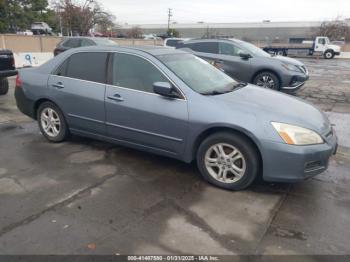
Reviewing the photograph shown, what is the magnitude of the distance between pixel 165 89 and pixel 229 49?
23.4ft

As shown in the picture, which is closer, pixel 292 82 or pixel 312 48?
pixel 292 82

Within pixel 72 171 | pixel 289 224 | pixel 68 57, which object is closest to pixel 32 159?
pixel 72 171

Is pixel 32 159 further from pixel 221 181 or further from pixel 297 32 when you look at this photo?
pixel 297 32

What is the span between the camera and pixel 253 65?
10062 mm

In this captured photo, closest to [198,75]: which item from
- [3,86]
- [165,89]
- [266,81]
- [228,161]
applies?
[165,89]

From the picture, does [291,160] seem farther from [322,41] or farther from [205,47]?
[322,41]

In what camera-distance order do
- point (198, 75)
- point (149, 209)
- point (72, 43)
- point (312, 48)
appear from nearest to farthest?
1. point (149, 209)
2. point (198, 75)
3. point (72, 43)
4. point (312, 48)

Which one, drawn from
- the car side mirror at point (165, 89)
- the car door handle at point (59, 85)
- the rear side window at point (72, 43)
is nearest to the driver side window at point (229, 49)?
the car door handle at point (59, 85)

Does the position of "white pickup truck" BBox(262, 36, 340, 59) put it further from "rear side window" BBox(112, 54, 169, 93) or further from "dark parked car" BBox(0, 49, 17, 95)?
"rear side window" BBox(112, 54, 169, 93)

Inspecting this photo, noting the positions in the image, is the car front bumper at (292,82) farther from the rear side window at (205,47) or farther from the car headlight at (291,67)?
the rear side window at (205,47)

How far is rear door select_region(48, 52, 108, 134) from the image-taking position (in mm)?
4742

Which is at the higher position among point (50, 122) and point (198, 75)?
point (198, 75)

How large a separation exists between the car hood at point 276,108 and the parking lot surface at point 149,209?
2.62ft

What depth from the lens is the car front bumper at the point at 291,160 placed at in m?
3.55
